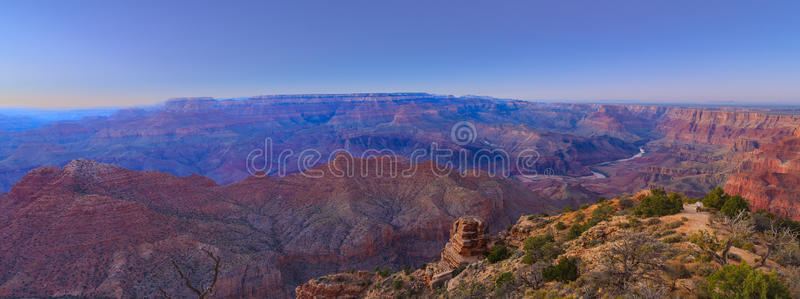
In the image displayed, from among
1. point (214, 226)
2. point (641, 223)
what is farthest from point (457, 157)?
point (641, 223)

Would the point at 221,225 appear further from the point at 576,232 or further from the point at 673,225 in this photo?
the point at 673,225

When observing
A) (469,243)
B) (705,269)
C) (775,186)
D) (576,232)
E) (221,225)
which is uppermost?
(705,269)

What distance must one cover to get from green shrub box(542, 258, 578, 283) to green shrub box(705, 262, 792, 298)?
5.19 meters

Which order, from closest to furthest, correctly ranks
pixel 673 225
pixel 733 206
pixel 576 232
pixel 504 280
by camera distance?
pixel 504 280 → pixel 673 225 → pixel 733 206 → pixel 576 232

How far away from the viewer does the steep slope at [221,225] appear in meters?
36.6

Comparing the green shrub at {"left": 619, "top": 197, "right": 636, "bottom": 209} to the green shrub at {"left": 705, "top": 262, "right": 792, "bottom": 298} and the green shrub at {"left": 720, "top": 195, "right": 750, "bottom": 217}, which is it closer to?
the green shrub at {"left": 720, "top": 195, "right": 750, "bottom": 217}

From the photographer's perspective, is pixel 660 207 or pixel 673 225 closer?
pixel 673 225

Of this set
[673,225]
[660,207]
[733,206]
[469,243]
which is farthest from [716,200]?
[469,243]

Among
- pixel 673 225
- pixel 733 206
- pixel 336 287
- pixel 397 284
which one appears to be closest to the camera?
pixel 673 225

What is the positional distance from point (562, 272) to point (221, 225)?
51.2 m

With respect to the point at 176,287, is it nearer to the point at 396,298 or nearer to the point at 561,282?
the point at 396,298

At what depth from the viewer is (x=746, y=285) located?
8.72 metres

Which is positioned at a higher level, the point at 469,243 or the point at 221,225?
the point at 469,243

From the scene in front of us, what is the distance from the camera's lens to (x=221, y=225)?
49094 mm
